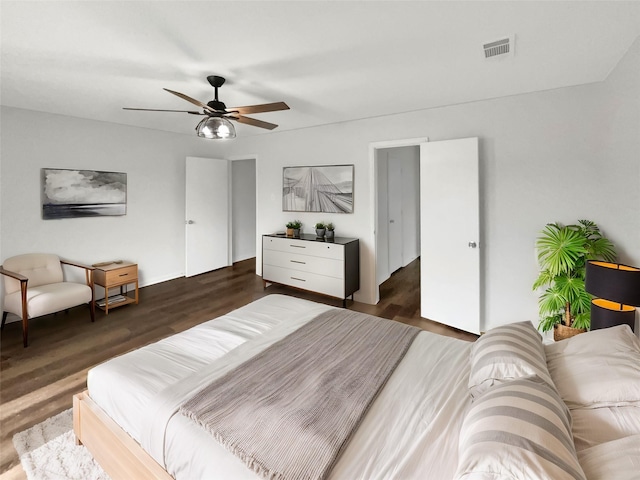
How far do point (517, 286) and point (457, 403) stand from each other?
239 centimetres

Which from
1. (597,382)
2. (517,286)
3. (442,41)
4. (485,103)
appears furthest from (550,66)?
(597,382)

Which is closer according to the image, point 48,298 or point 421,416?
point 421,416

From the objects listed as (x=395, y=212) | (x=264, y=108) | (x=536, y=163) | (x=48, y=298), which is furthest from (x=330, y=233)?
(x=48, y=298)

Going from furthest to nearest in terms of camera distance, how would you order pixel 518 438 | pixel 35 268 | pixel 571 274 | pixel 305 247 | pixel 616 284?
1. pixel 305 247
2. pixel 35 268
3. pixel 571 274
4. pixel 616 284
5. pixel 518 438

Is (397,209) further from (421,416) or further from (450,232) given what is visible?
(421,416)

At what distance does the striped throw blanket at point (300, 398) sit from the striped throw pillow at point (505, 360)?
40 centimetres

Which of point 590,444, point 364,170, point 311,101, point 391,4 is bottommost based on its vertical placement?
point 590,444

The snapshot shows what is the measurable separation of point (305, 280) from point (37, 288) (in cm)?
309

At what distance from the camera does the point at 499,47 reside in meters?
2.10

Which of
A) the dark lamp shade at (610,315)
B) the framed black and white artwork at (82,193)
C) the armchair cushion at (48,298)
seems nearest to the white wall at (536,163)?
the dark lamp shade at (610,315)

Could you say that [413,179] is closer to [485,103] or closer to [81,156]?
[485,103]

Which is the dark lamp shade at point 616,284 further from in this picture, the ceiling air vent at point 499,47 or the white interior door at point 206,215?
the white interior door at point 206,215

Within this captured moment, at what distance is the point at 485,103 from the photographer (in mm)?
3193

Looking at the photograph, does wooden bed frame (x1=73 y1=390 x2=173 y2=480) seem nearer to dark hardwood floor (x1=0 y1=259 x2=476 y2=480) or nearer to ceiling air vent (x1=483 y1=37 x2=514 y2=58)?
dark hardwood floor (x1=0 y1=259 x2=476 y2=480)
